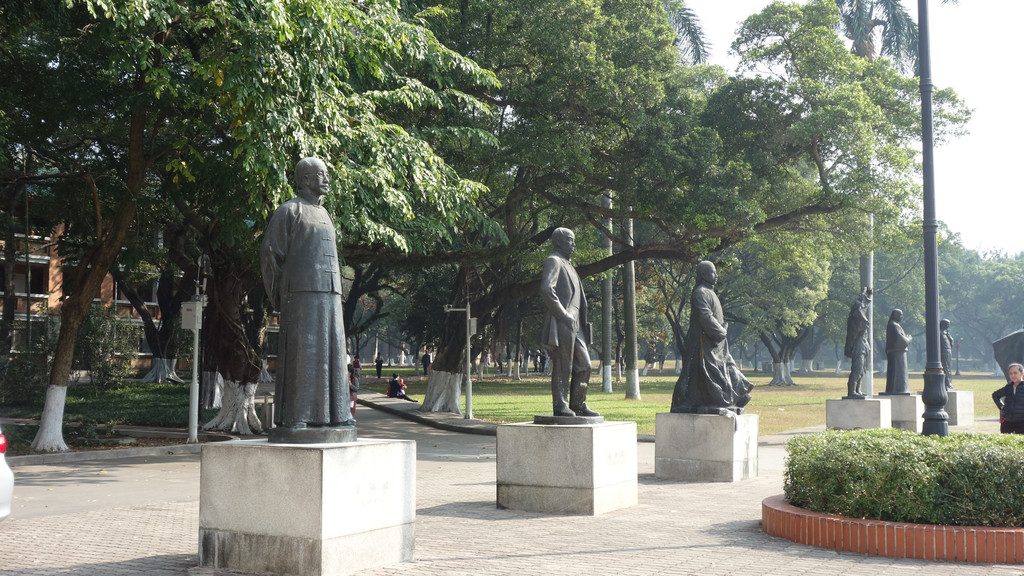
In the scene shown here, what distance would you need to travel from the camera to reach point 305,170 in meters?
7.31

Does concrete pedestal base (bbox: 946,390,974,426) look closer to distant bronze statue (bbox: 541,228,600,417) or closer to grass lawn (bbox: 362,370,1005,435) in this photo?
grass lawn (bbox: 362,370,1005,435)

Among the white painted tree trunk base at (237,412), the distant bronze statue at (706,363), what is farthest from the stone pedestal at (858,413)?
the white painted tree trunk base at (237,412)

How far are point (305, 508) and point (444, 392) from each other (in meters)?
18.8

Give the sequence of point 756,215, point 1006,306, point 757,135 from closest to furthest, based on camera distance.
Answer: point 756,215, point 757,135, point 1006,306

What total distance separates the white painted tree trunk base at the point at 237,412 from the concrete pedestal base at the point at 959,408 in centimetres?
1632

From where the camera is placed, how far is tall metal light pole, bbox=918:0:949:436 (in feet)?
32.8

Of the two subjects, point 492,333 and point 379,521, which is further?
point 492,333

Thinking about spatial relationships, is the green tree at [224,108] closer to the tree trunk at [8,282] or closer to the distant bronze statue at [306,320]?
the distant bronze statue at [306,320]

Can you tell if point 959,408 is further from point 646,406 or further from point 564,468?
point 564,468

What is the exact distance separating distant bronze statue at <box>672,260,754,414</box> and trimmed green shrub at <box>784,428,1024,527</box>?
4.36 m

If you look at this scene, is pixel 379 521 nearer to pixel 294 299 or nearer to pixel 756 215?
pixel 294 299

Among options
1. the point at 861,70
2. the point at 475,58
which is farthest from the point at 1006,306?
the point at 475,58

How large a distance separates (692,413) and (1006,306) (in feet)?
264

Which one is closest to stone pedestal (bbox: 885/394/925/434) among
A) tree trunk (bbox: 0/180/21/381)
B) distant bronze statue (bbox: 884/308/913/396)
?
distant bronze statue (bbox: 884/308/913/396)
